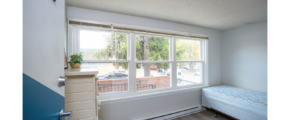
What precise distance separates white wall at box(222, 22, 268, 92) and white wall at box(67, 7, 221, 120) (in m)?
0.22

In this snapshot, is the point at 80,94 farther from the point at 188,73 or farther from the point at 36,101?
the point at 188,73

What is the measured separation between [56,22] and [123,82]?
176 centimetres

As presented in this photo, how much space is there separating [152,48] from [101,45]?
107cm

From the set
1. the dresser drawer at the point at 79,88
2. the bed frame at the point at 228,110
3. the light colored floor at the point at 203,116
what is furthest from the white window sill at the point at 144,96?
the dresser drawer at the point at 79,88

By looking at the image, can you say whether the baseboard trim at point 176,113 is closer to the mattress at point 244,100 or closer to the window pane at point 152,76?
the mattress at point 244,100

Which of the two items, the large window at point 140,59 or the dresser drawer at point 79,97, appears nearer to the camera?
the dresser drawer at point 79,97

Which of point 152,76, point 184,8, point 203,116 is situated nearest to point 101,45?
point 152,76

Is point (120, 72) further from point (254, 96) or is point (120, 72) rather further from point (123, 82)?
point (254, 96)

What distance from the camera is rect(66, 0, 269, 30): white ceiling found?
1686mm

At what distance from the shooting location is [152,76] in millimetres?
2545

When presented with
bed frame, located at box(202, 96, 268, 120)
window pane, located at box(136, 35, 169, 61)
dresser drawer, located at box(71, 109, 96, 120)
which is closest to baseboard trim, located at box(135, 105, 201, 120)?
bed frame, located at box(202, 96, 268, 120)

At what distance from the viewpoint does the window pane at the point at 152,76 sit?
7.94ft

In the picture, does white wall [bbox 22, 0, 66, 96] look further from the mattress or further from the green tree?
the mattress

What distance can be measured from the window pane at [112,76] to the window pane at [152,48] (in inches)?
17.0
